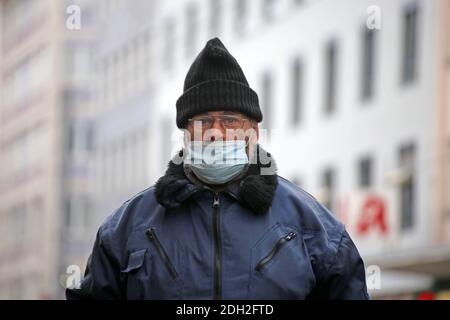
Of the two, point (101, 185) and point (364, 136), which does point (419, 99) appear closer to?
point (364, 136)

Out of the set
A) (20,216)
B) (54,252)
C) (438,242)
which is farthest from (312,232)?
(20,216)

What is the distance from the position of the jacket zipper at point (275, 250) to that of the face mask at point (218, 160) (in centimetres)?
29

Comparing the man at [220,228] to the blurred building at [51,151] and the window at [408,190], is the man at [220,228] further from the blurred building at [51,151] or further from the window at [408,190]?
the blurred building at [51,151]

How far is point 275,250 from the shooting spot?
6.30 meters

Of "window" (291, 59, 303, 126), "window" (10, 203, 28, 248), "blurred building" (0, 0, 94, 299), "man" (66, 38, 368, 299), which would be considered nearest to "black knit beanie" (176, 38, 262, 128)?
"man" (66, 38, 368, 299)

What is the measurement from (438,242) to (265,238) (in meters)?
32.3

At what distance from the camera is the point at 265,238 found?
636cm

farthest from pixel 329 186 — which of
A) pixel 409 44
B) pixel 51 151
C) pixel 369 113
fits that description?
pixel 51 151

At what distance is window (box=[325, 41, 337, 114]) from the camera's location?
45656mm

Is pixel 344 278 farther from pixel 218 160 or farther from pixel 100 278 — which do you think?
pixel 100 278

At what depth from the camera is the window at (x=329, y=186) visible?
44.4 metres

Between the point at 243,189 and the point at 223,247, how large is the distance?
249mm

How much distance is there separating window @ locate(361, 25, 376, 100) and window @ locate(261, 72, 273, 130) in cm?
650
